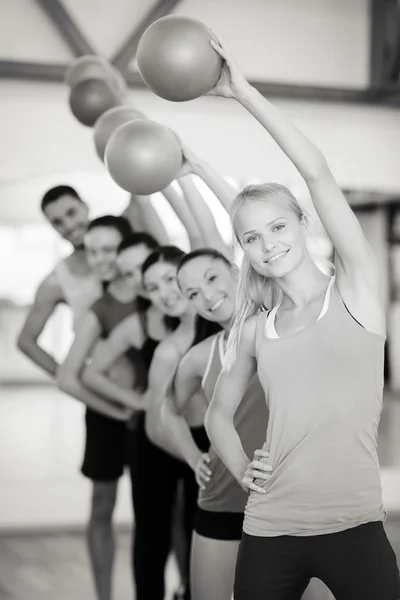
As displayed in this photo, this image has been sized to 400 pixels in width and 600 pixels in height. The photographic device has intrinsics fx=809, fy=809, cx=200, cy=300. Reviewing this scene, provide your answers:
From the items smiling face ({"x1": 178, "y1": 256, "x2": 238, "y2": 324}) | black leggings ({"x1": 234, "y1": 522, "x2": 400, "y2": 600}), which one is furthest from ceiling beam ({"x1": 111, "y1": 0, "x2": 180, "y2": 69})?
black leggings ({"x1": 234, "y1": 522, "x2": 400, "y2": 600})

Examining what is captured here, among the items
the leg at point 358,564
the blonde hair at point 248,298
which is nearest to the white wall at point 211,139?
the blonde hair at point 248,298

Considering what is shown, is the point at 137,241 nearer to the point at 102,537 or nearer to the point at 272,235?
the point at 102,537

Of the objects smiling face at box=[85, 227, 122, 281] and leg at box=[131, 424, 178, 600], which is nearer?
leg at box=[131, 424, 178, 600]

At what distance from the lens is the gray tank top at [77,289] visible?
11.8 feet

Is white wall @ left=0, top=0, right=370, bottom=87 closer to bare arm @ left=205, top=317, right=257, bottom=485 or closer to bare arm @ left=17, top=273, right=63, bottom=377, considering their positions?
bare arm @ left=17, top=273, right=63, bottom=377

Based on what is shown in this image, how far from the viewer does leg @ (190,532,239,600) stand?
77.6 inches

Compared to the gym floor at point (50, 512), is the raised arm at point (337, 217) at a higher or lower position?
higher

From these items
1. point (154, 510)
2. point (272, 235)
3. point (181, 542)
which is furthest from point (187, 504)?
point (272, 235)

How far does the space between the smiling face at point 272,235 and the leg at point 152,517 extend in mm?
1323

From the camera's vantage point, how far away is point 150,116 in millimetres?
4652

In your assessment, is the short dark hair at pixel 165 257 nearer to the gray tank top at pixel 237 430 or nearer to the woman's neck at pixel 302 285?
the gray tank top at pixel 237 430

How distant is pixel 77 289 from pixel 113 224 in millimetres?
580

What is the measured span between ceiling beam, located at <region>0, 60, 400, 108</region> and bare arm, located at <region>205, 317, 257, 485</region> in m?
3.21

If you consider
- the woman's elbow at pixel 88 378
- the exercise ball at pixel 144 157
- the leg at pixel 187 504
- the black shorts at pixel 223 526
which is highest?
the exercise ball at pixel 144 157
